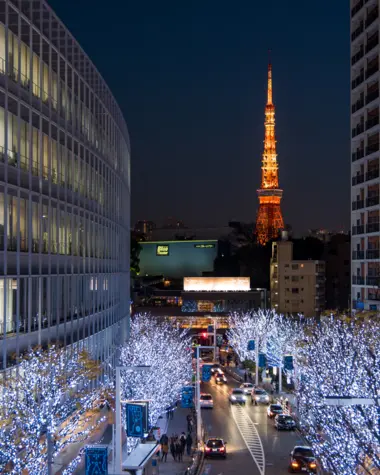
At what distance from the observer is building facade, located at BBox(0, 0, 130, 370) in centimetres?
2042

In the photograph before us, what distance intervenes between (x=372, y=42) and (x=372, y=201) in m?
9.95

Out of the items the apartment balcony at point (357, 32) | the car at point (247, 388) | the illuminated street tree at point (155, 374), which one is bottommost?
the car at point (247, 388)

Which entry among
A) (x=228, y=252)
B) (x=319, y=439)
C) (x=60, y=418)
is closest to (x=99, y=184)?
(x=60, y=418)

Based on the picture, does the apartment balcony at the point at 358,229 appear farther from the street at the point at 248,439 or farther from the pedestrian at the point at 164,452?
the pedestrian at the point at 164,452

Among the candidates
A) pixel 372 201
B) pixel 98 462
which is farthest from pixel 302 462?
pixel 372 201

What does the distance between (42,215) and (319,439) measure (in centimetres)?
1175

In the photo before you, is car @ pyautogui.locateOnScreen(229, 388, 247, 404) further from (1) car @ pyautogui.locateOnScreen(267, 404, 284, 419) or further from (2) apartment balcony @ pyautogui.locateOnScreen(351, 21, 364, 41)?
(2) apartment balcony @ pyautogui.locateOnScreen(351, 21, 364, 41)

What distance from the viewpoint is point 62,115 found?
87.9 ft

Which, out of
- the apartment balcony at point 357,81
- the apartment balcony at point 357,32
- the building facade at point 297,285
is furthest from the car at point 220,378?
the apartment balcony at point 357,32

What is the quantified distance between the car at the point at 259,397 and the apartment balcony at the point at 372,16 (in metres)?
23.9

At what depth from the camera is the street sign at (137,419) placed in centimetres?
1672

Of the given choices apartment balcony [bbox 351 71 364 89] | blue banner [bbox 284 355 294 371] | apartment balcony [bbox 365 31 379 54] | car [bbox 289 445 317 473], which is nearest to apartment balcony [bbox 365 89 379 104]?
apartment balcony [bbox 351 71 364 89]

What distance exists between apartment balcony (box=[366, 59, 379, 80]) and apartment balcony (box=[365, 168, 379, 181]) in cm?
601

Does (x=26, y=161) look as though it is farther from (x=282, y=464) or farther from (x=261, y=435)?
(x=261, y=435)
